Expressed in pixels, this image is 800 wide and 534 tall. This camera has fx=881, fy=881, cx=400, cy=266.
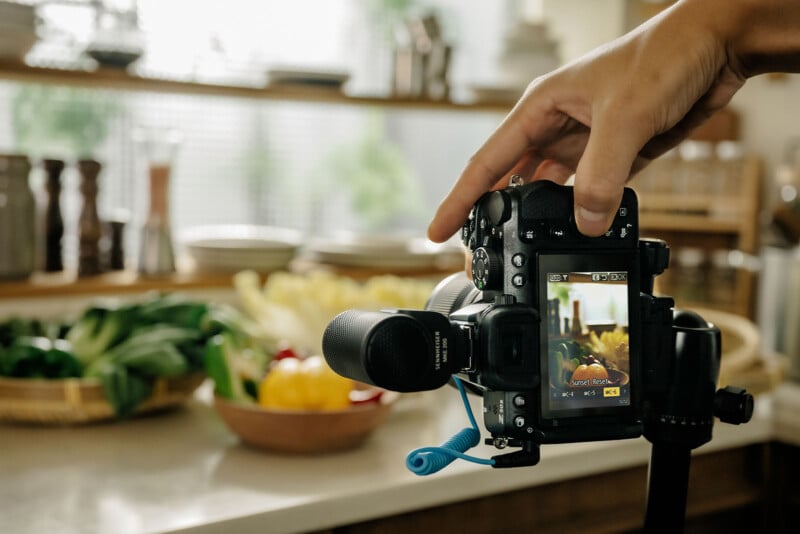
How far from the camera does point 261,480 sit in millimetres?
1096

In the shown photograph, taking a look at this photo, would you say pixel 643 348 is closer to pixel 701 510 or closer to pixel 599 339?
pixel 599 339

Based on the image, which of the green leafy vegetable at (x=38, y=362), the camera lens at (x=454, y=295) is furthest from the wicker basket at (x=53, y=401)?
the camera lens at (x=454, y=295)

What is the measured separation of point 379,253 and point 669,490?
123 centimetres

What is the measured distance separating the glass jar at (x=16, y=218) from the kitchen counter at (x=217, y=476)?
1.18ft

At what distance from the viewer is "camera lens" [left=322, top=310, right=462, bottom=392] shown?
0.60 metres

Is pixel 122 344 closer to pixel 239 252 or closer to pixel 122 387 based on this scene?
pixel 122 387

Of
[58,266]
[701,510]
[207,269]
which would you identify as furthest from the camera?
[207,269]

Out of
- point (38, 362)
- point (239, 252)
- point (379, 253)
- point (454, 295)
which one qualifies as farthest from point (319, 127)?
point (454, 295)

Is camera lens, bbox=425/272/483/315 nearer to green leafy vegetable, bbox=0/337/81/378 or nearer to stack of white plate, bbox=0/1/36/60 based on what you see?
green leafy vegetable, bbox=0/337/81/378

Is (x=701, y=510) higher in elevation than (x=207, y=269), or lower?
lower

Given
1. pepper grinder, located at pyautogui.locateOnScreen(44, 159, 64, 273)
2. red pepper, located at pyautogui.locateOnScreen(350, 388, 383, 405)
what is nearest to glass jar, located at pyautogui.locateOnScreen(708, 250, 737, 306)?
red pepper, located at pyautogui.locateOnScreen(350, 388, 383, 405)

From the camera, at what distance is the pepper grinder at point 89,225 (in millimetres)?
1628

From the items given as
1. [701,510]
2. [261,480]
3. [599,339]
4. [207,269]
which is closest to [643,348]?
[599,339]

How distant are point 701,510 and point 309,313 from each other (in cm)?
72
